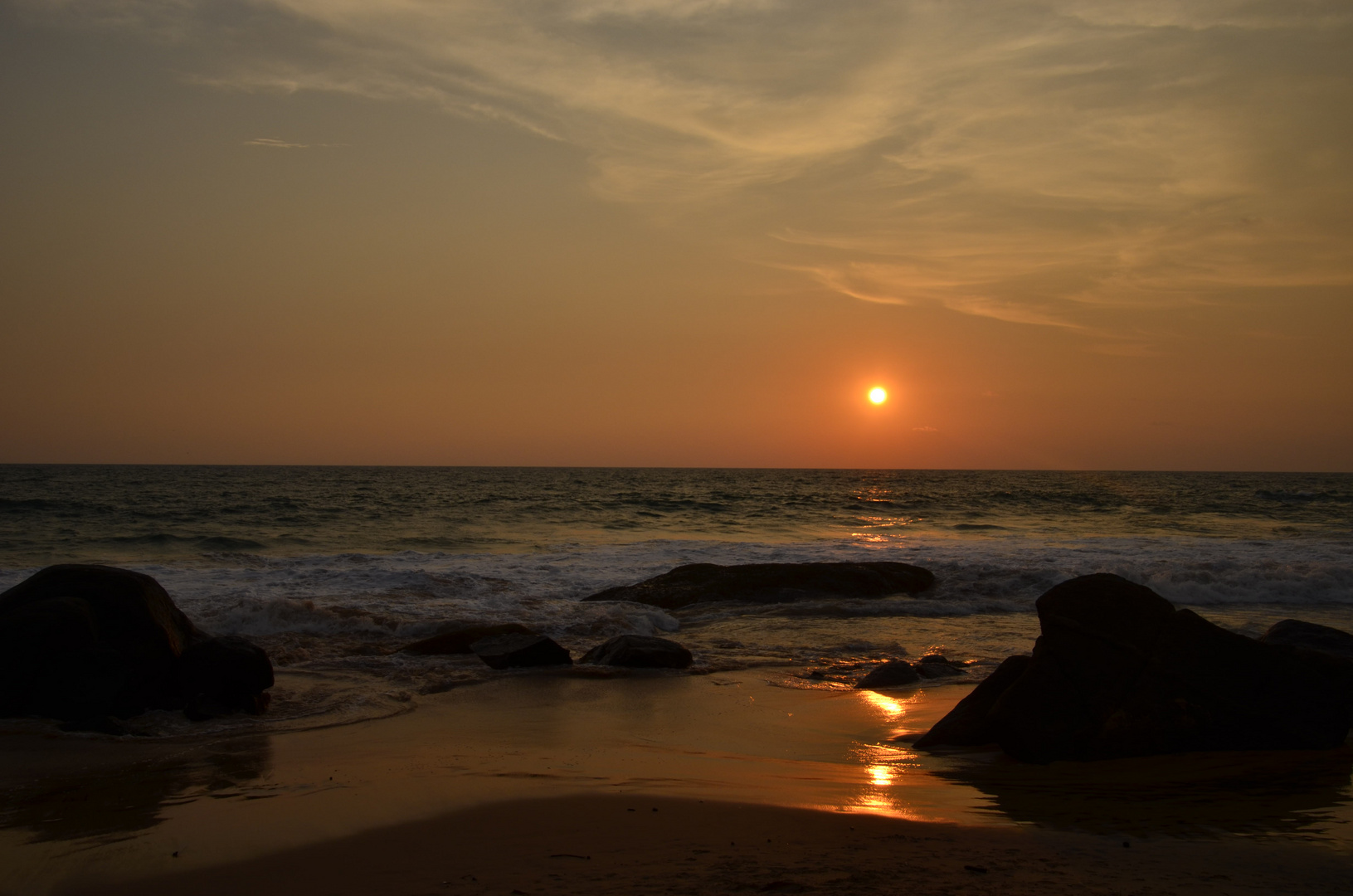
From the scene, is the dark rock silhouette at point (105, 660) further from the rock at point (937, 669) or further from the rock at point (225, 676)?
the rock at point (937, 669)

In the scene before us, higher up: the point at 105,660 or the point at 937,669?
the point at 105,660

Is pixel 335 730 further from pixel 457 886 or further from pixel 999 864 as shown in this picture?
pixel 999 864

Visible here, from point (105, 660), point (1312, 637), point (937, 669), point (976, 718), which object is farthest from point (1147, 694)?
point (105, 660)

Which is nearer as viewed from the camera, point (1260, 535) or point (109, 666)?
point (109, 666)

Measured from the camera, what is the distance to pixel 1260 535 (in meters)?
33.7

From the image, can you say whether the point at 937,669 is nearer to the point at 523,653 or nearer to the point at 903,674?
the point at 903,674

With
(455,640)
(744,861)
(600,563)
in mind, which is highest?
(744,861)

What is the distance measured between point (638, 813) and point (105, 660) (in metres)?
5.78

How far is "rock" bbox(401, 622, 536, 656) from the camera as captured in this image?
11.7 m

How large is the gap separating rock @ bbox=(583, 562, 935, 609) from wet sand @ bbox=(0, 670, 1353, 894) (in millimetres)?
9180

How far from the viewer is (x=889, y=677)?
10.0 m

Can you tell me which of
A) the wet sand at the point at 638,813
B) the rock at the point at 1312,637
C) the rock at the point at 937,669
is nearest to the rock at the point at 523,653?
the wet sand at the point at 638,813

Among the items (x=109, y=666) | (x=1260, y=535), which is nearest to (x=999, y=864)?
(x=109, y=666)

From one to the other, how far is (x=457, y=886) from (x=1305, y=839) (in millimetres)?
4416
